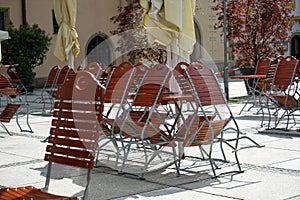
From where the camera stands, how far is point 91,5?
87.8ft

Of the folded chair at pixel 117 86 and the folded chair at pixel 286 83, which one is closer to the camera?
the folded chair at pixel 117 86

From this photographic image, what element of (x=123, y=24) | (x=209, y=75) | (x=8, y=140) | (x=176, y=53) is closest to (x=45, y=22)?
(x=123, y=24)

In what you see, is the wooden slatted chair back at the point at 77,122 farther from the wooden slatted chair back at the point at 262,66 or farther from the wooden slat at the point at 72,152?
the wooden slatted chair back at the point at 262,66

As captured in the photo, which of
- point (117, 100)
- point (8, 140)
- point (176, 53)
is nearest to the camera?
point (117, 100)

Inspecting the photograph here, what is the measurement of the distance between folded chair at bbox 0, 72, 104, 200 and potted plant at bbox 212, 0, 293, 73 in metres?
13.8

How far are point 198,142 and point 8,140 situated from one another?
410 cm

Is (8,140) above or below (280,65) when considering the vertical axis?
below

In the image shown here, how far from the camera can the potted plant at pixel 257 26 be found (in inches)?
681

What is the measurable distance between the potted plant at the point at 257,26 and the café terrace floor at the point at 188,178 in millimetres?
9692

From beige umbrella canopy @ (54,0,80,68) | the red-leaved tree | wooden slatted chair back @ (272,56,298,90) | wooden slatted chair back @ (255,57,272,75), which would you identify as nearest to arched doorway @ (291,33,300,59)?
the red-leaved tree

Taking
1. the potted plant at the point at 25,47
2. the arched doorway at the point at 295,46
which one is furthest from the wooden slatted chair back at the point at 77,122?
the arched doorway at the point at 295,46

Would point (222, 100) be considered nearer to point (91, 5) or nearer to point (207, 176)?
point (207, 176)

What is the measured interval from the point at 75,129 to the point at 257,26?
1422 centimetres

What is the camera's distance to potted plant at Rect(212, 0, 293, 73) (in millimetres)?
17297
